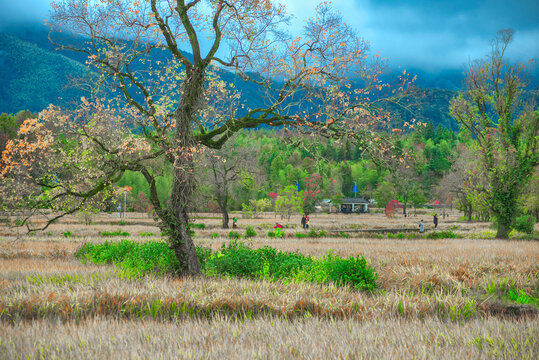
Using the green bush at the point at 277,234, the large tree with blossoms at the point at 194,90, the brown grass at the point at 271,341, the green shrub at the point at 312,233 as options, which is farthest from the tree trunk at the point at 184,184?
the green shrub at the point at 312,233

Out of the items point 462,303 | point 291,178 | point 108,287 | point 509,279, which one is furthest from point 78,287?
point 291,178

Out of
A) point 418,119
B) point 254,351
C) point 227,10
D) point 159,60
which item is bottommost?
point 254,351

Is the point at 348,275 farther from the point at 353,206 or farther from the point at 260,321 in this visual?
the point at 353,206

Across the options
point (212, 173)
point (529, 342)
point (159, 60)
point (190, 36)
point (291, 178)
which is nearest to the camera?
point (529, 342)

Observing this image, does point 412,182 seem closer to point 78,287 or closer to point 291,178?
point 291,178

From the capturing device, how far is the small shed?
9581 centimetres

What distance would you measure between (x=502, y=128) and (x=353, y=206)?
235 feet

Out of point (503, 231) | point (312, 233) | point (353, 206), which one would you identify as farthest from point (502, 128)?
point (353, 206)

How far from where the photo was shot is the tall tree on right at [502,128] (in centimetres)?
2628

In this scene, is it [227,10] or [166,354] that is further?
[227,10]

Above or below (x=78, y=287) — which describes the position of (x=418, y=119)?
above

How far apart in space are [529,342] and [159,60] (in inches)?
500

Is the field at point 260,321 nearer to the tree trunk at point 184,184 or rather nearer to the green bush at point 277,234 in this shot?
the tree trunk at point 184,184

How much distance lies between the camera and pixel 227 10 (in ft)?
34.9
